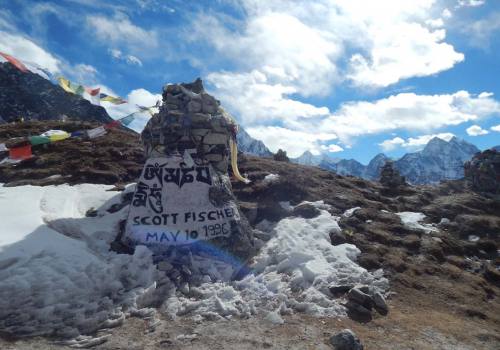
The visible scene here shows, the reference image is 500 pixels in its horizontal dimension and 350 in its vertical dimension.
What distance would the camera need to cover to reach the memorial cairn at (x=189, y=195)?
13164 mm

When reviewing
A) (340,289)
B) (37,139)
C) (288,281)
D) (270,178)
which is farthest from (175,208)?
(270,178)

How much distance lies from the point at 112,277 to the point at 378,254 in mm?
10327

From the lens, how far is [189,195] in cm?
1466

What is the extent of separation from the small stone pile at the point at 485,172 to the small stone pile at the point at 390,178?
19.8 feet

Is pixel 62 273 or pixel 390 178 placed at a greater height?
pixel 390 178

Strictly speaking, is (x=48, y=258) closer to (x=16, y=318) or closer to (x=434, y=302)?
(x=16, y=318)

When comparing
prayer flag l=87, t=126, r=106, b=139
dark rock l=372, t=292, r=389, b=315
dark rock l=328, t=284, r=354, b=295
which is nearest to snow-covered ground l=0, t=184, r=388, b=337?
dark rock l=328, t=284, r=354, b=295

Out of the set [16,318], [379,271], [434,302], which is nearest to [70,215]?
[16,318]

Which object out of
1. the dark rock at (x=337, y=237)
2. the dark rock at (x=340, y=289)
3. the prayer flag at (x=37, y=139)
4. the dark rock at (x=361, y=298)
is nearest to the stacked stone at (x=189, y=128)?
the prayer flag at (x=37, y=139)

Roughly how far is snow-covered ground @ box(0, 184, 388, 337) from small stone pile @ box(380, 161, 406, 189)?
15.5m

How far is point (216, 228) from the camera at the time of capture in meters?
14.2

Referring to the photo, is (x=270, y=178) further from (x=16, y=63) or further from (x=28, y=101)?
(x=28, y=101)

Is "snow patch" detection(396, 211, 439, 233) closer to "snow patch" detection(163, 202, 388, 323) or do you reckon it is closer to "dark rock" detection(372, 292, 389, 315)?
"snow patch" detection(163, 202, 388, 323)

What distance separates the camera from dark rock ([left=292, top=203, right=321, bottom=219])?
62.0ft
